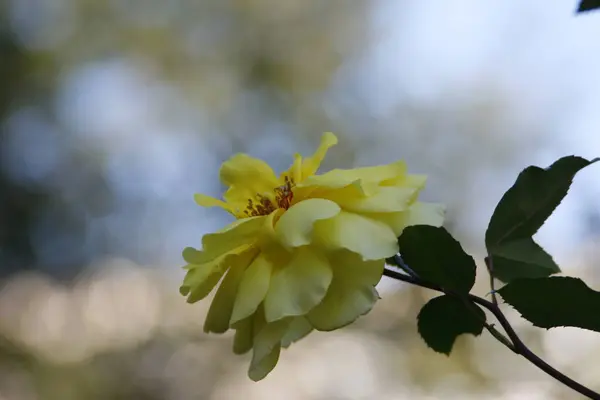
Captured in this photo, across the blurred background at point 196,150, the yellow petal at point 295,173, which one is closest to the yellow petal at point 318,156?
the yellow petal at point 295,173

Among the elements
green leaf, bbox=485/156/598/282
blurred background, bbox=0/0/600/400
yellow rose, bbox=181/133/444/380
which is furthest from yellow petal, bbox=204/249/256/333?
blurred background, bbox=0/0/600/400

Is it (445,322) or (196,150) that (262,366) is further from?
(196,150)

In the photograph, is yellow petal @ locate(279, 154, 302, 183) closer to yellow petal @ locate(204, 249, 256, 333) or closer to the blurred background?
yellow petal @ locate(204, 249, 256, 333)

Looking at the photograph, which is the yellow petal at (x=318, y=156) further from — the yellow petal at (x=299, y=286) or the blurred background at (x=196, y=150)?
the blurred background at (x=196, y=150)

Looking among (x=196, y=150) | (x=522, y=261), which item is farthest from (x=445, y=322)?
(x=196, y=150)

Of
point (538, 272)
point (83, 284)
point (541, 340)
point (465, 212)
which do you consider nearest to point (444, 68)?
point (465, 212)

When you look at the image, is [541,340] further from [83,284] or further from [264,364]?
[83,284]
